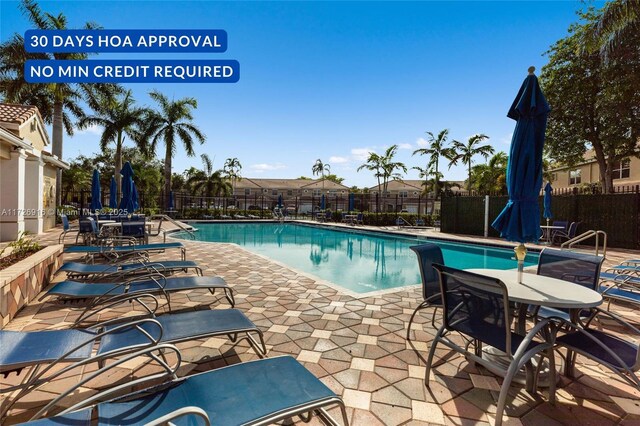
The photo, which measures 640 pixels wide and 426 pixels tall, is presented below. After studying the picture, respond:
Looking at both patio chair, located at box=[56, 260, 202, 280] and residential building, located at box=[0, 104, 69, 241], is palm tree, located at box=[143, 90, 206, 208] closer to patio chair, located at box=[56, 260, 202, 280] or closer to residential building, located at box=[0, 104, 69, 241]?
residential building, located at box=[0, 104, 69, 241]

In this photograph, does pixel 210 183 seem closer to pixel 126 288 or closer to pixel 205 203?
pixel 205 203

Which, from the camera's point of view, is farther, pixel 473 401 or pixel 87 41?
pixel 87 41

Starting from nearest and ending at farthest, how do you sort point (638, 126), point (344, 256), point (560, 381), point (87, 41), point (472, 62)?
point (560, 381) < point (344, 256) < point (87, 41) < point (472, 62) < point (638, 126)

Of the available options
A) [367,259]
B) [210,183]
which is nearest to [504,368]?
[367,259]

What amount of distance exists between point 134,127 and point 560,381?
25440 mm

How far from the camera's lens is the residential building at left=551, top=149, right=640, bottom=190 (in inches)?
886

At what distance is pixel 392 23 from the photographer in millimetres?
10578

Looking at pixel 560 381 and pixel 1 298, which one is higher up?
pixel 1 298

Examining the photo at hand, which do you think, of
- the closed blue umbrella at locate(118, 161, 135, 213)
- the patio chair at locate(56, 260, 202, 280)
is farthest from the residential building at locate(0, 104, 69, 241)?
the patio chair at locate(56, 260, 202, 280)

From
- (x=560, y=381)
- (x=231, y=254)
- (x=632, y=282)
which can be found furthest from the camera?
(x=231, y=254)

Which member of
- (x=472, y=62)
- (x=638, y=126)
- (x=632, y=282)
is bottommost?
(x=632, y=282)

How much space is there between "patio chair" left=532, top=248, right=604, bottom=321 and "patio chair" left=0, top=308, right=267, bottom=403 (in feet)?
9.41

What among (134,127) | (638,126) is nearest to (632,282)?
(638,126)

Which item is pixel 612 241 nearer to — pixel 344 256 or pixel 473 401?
pixel 344 256
